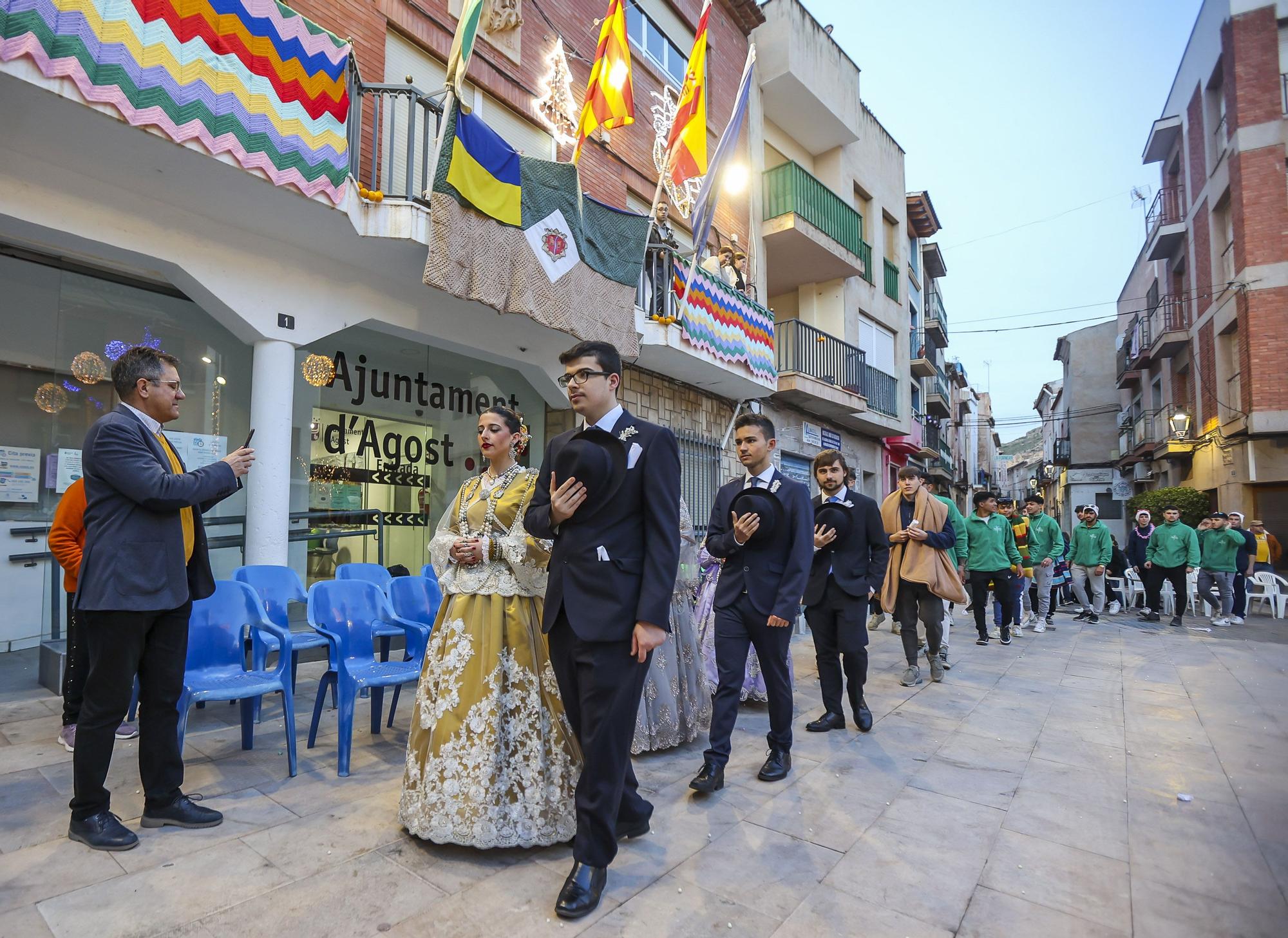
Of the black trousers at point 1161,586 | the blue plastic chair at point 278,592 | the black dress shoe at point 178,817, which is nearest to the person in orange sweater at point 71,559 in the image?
the blue plastic chair at point 278,592

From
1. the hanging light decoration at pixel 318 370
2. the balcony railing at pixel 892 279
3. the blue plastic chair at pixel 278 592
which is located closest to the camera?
the blue plastic chair at pixel 278 592

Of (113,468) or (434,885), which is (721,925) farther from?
(113,468)

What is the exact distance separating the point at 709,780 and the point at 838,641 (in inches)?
63.4

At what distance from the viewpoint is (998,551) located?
8.95 meters

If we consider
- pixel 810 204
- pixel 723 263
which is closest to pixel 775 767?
pixel 723 263

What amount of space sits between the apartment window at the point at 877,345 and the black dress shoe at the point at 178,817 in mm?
16054

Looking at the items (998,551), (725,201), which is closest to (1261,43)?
(725,201)

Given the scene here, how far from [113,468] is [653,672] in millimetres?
2885

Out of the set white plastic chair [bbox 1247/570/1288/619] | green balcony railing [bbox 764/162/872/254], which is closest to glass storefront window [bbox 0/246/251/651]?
green balcony railing [bbox 764/162/872/254]

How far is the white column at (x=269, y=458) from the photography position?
636cm

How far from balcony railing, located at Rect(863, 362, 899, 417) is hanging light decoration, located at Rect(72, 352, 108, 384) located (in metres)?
14.4

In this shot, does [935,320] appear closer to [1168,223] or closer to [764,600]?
[1168,223]

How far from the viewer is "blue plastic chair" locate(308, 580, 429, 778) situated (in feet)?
12.3

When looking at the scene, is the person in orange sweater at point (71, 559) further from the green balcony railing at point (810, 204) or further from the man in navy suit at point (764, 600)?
the green balcony railing at point (810, 204)
